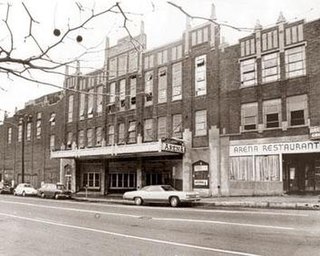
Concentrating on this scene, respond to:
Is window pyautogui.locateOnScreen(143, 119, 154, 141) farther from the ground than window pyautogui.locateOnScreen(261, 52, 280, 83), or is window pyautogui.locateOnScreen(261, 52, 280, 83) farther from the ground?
window pyautogui.locateOnScreen(261, 52, 280, 83)

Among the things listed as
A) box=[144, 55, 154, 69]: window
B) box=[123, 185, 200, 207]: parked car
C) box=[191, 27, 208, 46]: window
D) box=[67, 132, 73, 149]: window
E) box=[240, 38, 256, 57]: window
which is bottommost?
box=[123, 185, 200, 207]: parked car

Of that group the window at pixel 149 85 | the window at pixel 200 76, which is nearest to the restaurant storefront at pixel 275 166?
the window at pixel 200 76

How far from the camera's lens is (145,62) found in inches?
1387

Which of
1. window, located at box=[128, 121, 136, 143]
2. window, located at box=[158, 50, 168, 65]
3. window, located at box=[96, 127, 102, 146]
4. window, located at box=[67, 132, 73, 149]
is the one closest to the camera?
window, located at box=[158, 50, 168, 65]

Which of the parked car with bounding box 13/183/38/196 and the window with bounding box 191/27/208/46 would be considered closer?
the window with bounding box 191/27/208/46

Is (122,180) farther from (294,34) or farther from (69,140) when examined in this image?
(294,34)

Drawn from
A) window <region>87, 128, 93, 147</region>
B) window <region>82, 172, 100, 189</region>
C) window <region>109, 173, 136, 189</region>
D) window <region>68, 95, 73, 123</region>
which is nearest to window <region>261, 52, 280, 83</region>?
window <region>109, 173, 136, 189</region>

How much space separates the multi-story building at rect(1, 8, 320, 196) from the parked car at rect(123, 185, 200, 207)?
4533 mm

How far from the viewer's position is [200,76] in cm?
3080

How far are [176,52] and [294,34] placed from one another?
32.9 ft

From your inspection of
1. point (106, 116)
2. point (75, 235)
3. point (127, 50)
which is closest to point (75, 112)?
point (106, 116)

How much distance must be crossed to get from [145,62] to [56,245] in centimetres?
2633

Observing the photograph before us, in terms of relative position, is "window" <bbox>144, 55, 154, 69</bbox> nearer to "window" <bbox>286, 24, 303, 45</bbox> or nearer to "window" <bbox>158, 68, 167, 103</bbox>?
"window" <bbox>158, 68, 167, 103</bbox>

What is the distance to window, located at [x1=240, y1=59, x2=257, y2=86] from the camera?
27.5 metres
